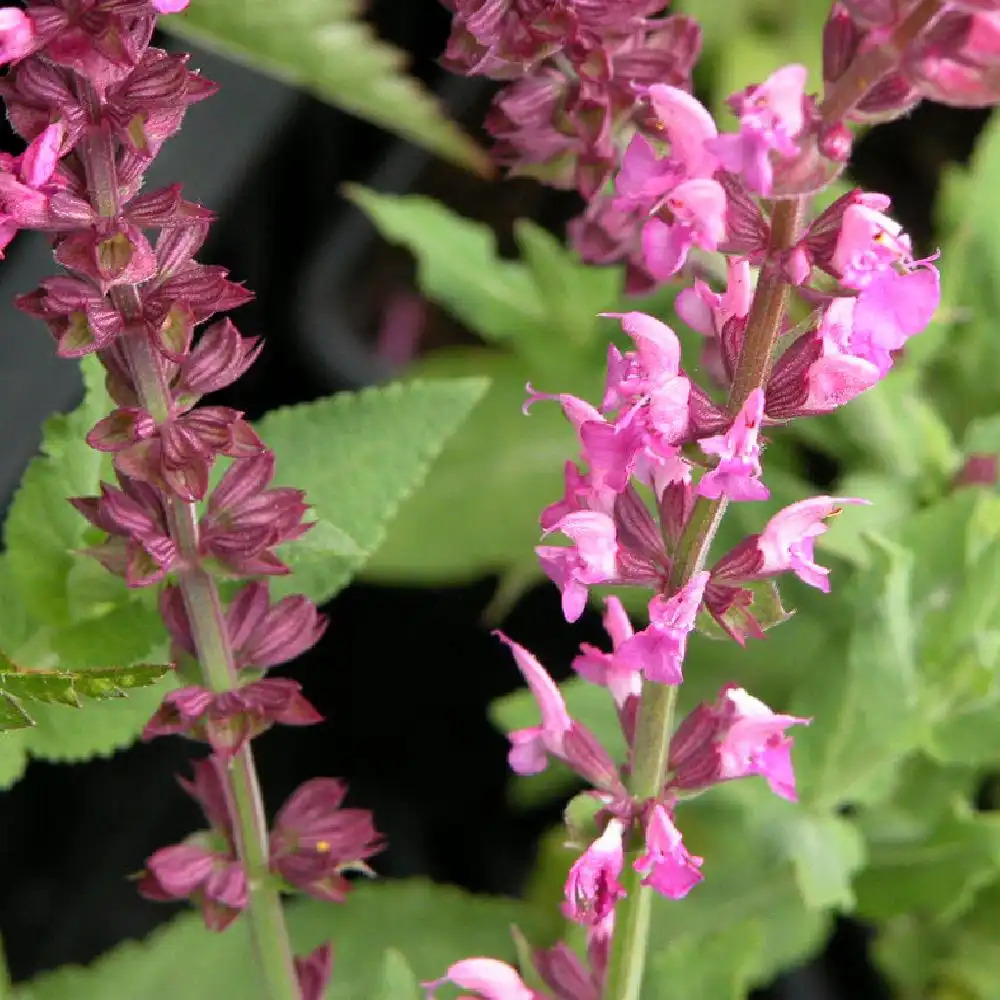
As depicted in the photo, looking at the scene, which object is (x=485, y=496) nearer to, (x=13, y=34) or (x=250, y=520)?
(x=250, y=520)

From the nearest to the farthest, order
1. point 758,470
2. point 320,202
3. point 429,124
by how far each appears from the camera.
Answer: point 758,470
point 429,124
point 320,202

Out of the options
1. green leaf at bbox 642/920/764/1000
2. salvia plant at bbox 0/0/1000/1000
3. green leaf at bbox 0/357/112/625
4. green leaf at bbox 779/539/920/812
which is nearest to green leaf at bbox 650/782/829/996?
salvia plant at bbox 0/0/1000/1000

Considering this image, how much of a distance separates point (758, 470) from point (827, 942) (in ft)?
2.58

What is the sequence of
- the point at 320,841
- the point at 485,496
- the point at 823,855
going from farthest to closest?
the point at 485,496
the point at 823,855
the point at 320,841

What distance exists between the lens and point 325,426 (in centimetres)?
58

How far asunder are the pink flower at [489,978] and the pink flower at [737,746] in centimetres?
10

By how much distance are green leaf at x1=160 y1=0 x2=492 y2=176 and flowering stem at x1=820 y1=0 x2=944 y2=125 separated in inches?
12.3

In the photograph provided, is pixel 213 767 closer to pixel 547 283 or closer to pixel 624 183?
pixel 624 183

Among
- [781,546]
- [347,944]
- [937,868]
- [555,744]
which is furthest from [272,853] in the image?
[937,868]

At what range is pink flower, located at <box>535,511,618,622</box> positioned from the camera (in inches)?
16.5

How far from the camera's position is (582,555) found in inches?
16.9

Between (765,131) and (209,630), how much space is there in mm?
253

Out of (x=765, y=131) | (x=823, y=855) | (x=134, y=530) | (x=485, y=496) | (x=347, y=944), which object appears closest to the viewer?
(x=765, y=131)

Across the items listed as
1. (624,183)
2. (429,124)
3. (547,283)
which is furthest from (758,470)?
(547,283)
